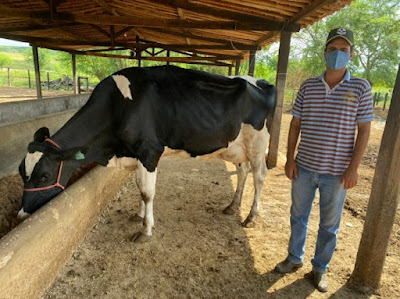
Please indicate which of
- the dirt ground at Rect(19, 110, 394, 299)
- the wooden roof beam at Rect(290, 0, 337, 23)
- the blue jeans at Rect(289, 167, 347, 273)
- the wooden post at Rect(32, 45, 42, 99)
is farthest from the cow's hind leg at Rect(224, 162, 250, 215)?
the wooden post at Rect(32, 45, 42, 99)

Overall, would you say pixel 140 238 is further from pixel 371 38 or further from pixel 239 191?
pixel 371 38

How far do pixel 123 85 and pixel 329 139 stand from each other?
6.95 feet

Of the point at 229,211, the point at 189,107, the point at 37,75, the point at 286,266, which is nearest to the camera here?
the point at 286,266

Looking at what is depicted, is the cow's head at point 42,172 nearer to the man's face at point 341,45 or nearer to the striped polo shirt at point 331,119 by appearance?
the striped polo shirt at point 331,119

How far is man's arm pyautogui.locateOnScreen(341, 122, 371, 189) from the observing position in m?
2.04

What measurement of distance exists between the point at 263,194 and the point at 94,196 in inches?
105

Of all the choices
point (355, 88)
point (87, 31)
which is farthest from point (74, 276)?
point (87, 31)

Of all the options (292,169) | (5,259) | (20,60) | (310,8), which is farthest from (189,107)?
(20,60)

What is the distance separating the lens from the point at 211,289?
2.46 metres

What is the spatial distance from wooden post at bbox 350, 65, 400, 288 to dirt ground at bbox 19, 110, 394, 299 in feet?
0.73

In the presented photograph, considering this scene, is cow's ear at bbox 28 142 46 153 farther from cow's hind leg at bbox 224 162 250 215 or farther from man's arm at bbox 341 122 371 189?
man's arm at bbox 341 122 371 189

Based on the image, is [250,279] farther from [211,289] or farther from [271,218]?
[271,218]

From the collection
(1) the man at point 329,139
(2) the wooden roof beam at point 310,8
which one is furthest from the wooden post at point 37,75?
(1) the man at point 329,139

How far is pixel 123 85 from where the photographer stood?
3041 millimetres
